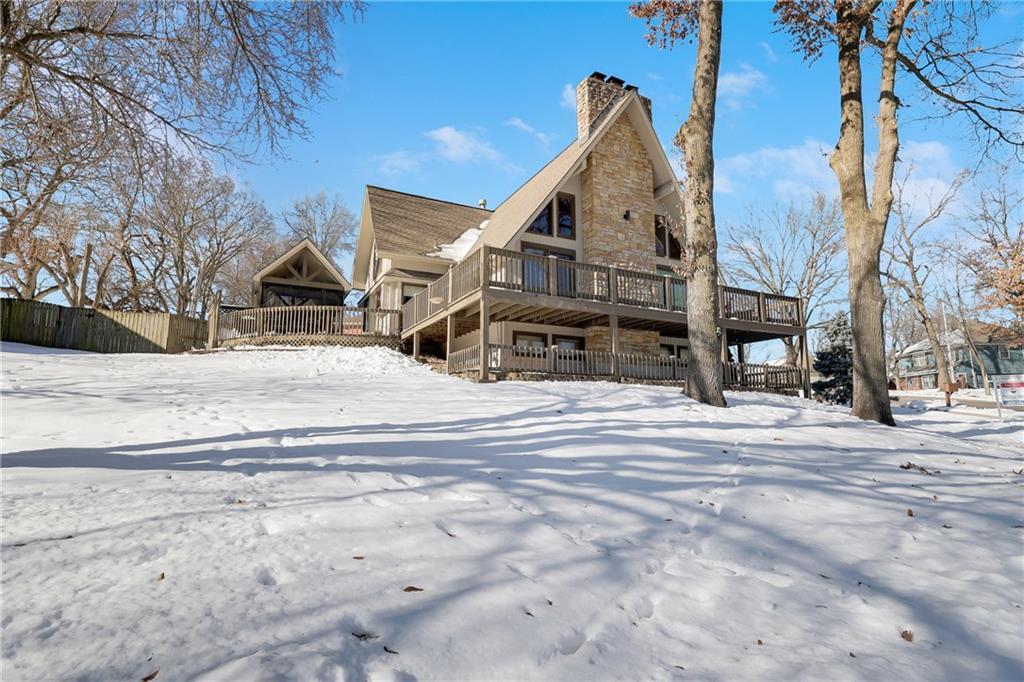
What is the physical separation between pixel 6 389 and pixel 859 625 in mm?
11251

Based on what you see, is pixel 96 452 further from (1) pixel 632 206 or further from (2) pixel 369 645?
(1) pixel 632 206

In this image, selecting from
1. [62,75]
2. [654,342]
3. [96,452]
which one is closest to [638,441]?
[96,452]

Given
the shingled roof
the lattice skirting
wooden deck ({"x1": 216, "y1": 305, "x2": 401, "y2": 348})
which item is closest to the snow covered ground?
the lattice skirting

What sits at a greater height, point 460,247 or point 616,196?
A: point 616,196

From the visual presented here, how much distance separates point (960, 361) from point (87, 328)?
66.3 metres

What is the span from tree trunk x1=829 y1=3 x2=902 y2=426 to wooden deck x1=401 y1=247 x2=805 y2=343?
651 cm

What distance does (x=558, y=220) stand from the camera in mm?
20984

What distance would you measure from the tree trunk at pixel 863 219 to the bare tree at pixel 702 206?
290 cm

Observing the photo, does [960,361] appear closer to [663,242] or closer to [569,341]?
[663,242]

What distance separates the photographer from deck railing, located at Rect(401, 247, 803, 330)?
586 inches

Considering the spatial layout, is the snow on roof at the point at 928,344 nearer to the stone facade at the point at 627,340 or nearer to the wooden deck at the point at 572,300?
the wooden deck at the point at 572,300

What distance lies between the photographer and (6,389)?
8.38 metres

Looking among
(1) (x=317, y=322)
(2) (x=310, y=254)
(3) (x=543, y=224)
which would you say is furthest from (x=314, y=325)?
(3) (x=543, y=224)

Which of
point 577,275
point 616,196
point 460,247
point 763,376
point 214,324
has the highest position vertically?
point 616,196
